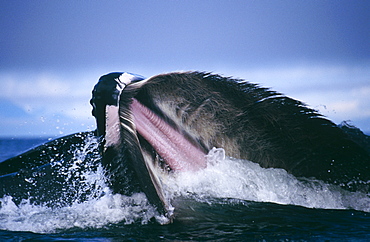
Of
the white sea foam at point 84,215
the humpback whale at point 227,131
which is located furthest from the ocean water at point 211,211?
the humpback whale at point 227,131

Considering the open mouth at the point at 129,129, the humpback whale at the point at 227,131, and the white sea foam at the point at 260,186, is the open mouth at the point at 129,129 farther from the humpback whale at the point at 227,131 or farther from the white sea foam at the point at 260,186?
A: the white sea foam at the point at 260,186

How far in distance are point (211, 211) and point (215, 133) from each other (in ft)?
2.03

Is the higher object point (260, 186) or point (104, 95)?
point (104, 95)

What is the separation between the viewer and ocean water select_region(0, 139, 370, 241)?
2684 millimetres

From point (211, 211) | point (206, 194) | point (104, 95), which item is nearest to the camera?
point (104, 95)

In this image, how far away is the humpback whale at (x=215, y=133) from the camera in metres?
2.67

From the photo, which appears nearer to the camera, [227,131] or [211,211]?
[211,211]

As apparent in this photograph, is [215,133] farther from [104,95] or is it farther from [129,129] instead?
[104,95]

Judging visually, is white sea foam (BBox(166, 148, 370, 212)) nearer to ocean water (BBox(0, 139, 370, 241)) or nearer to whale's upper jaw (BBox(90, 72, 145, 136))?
ocean water (BBox(0, 139, 370, 241))

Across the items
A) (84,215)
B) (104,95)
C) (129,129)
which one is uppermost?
(104,95)

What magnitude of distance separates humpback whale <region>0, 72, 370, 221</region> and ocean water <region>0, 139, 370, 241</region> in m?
0.09

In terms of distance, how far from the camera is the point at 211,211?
3.00 meters

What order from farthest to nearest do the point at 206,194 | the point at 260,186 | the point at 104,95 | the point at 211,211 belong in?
the point at 260,186, the point at 206,194, the point at 211,211, the point at 104,95

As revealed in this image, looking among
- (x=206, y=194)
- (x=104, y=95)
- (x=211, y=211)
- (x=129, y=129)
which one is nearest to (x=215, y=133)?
(x=206, y=194)
